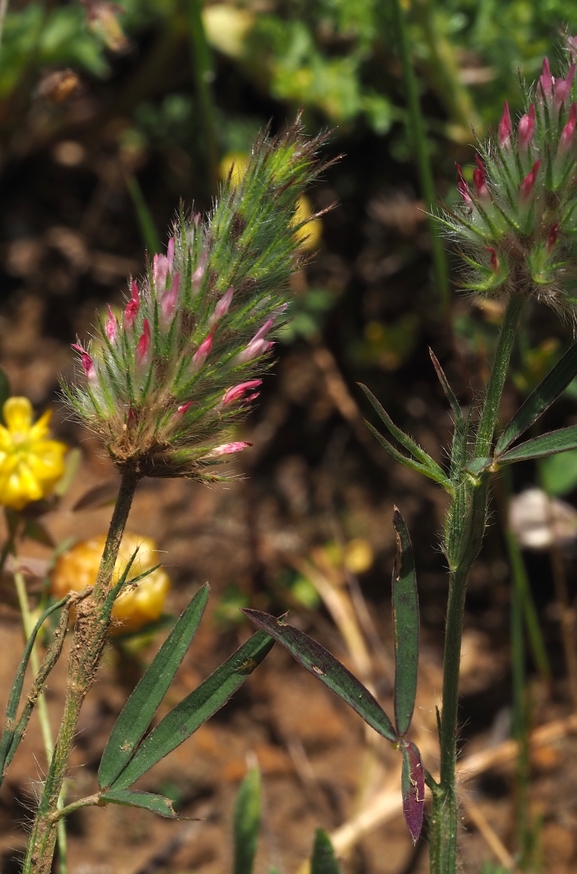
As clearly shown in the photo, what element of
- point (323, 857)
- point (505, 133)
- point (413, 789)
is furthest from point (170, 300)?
point (323, 857)

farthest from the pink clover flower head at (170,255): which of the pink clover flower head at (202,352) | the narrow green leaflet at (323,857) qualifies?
the narrow green leaflet at (323,857)

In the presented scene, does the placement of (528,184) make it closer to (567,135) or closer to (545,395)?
(567,135)

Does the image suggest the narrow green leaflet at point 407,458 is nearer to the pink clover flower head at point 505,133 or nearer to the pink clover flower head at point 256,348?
the pink clover flower head at point 256,348

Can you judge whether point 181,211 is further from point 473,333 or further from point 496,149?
point 473,333

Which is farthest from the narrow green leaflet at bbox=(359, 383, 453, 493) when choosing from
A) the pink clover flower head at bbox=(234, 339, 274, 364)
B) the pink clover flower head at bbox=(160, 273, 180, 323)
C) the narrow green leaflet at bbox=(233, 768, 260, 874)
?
the narrow green leaflet at bbox=(233, 768, 260, 874)

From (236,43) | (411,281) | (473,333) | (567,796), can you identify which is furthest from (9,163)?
(567,796)
